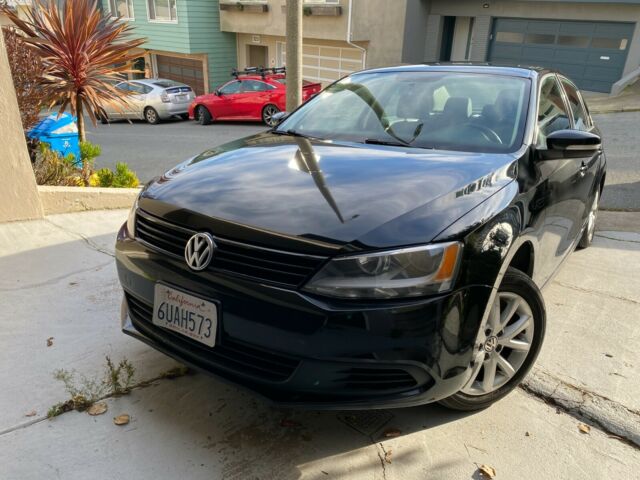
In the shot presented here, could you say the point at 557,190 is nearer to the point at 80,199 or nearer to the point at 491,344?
the point at 491,344

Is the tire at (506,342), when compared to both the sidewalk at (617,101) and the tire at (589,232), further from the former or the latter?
the sidewalk at (617,101)

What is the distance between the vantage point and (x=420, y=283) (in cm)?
195

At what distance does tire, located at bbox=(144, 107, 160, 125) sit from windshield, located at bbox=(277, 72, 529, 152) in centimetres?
1666

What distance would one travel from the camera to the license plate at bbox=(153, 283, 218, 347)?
2133 millimetres

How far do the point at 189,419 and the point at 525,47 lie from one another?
1943 centimetres

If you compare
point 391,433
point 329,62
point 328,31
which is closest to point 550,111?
point 391,433

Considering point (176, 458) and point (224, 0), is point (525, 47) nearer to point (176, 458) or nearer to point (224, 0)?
point (224, 0)

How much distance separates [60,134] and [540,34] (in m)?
17.0

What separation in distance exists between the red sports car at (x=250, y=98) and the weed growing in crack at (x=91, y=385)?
13.8m

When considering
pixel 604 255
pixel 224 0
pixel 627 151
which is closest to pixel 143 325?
pixel 604 255

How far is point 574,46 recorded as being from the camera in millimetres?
17469

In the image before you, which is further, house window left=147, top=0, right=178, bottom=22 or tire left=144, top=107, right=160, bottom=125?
house window left=147, top=0, right=178, bottom=22

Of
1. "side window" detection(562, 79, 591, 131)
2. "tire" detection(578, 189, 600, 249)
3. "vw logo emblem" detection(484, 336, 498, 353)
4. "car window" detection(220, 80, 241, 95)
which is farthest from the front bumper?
"car window" detection(220, 80, 241, 95)

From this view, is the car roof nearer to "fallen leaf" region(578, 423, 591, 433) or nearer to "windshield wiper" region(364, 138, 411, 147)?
"windshield wiper" region(364, 138, 411, 147)
